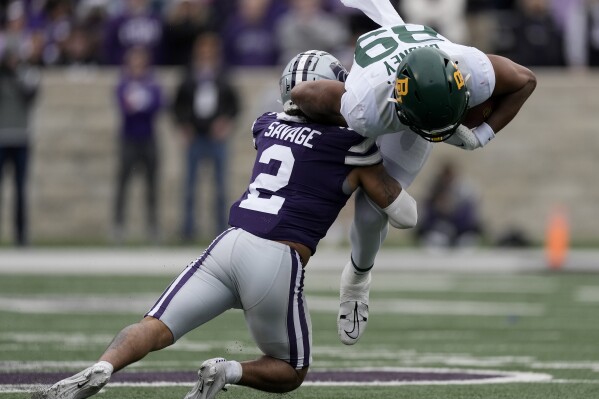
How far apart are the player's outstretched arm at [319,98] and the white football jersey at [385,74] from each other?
0.06 metres

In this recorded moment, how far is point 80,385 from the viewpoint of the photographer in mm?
5156

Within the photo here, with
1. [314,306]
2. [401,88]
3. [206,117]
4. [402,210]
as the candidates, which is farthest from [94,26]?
[401,88]

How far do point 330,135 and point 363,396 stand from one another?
47.3 inches

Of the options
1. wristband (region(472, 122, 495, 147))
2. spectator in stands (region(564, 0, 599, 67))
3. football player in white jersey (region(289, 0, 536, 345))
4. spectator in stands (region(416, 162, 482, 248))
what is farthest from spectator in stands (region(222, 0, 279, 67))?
wristband (region(472, 122, 495, 147))

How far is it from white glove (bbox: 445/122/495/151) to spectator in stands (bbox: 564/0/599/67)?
12.2m

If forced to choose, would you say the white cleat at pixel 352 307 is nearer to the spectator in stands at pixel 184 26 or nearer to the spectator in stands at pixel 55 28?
the spectator in stands at pixel 184 26

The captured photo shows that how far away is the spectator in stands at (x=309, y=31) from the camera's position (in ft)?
54.0

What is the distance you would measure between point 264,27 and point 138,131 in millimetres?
2059

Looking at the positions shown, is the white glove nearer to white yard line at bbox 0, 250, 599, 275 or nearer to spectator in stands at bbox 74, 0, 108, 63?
white yard line at bbox 0, 250, 599, 275

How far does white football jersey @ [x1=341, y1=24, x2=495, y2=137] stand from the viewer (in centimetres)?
565

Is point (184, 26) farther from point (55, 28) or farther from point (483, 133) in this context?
point (483, 133)

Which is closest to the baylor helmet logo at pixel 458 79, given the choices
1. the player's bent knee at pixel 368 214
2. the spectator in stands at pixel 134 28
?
the player's bent knee at pixel 368 214

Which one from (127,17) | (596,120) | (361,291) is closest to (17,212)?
(127,17)

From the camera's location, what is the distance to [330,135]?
5.80 metres
